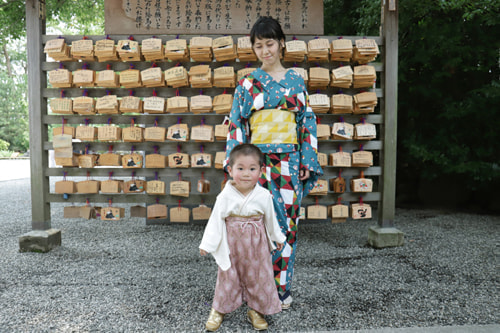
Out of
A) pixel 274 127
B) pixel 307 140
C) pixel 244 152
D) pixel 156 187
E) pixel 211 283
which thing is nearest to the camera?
pixel 244 152

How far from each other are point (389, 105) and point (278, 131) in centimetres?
186

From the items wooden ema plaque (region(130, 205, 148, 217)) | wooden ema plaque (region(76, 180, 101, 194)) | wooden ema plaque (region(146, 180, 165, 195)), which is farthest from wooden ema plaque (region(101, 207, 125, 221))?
wooden ema plaque (region(146, 180, 165, 195))

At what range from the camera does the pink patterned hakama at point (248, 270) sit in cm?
192

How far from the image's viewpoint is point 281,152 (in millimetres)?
2156

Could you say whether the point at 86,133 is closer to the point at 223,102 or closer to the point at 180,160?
the point at 180,160

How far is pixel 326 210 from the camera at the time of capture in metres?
3.42

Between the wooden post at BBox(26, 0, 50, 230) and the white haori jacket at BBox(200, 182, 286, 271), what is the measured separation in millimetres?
2464

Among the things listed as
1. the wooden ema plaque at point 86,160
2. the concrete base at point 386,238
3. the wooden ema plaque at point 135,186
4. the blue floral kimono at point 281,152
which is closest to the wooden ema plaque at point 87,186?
the wooden ema plaque at point 86,160

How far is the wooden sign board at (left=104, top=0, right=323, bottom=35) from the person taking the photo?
337 centimetres

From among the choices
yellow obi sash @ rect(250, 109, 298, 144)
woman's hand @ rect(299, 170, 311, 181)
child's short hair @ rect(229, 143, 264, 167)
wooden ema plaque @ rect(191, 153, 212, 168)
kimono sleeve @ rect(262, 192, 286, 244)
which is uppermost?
yellow obi sash @ rect(250, 109, 298, 144)

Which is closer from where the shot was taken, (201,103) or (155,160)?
(201,103)

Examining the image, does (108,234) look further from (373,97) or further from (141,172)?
(373,97)

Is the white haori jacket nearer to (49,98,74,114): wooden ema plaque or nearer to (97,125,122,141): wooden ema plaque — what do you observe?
(97,125,122,141): wooden ema plaque

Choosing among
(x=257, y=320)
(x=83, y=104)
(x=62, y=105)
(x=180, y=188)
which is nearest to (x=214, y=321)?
(x=257, y=320)
